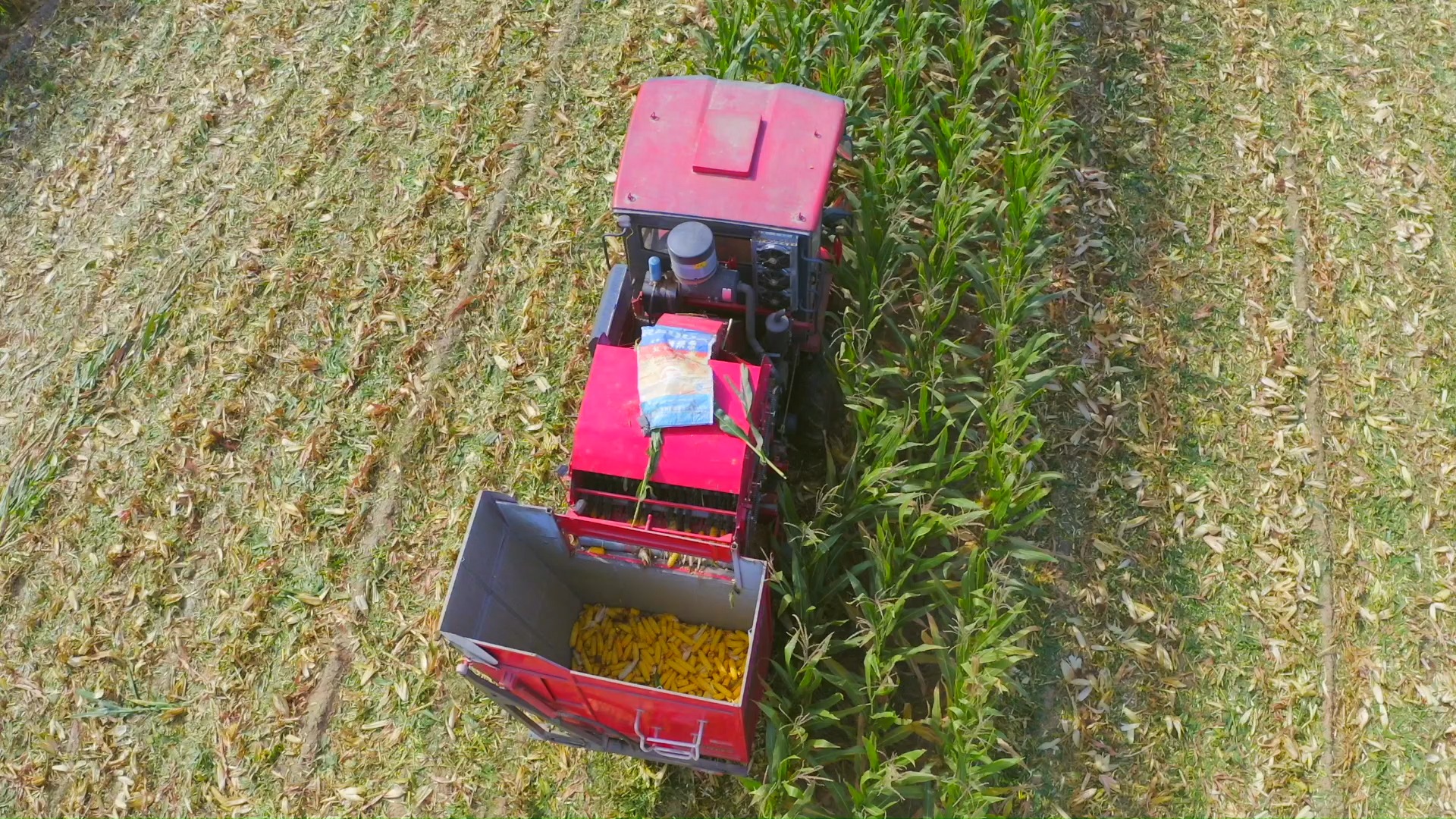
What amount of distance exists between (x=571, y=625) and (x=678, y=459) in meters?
1.31

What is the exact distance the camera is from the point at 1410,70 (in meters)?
7.51

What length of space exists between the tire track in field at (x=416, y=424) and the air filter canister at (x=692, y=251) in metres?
2.32

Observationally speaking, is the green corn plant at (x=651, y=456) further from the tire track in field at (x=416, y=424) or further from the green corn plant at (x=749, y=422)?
the tire track in field at (x=416, y=424)

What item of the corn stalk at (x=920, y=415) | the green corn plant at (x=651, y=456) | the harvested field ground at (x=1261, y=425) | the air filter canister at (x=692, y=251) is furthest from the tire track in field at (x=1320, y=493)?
the air filter canister at (x=692, y=251)

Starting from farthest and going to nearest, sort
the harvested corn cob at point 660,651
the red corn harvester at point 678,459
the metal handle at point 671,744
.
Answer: the harvested corn cob at point 660,651
the red corn harvester at point 678,459
the metal handle at point 671,744

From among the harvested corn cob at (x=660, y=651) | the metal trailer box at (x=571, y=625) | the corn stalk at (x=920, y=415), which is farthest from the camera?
the harvested corn cob at (x=660, y=651)

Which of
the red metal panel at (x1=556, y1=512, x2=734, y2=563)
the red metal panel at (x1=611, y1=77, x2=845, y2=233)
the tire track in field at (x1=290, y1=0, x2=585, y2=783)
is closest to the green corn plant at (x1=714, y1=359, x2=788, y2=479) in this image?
the red metal panel at (x1=556, y1=512, x2=734, y2=563)

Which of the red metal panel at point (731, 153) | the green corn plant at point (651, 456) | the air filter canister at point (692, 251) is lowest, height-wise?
the green corn plant at point (651, 456)

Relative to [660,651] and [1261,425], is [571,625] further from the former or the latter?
[1261,425]

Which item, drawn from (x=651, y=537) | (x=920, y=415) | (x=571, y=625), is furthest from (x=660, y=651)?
(x=920, y=415)

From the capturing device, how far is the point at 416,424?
605 cm

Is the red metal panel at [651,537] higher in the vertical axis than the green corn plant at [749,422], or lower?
lower

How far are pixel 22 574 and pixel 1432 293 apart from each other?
933 cm

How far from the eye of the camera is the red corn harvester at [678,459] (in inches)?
168
